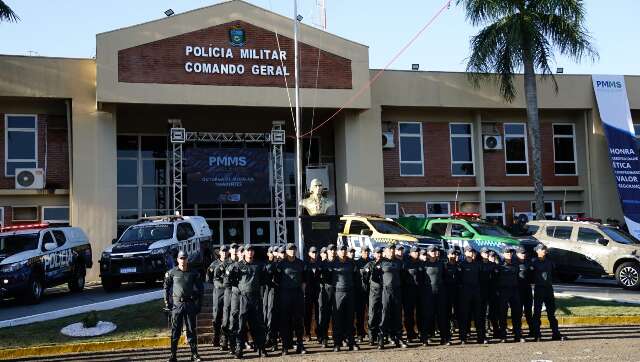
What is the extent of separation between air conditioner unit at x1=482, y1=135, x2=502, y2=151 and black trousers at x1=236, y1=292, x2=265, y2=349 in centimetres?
1890

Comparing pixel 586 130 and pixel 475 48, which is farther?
pixel 586 130

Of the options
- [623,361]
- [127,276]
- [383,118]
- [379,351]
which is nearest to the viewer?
[623,361]

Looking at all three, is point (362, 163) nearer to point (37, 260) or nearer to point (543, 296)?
point (37, 260)

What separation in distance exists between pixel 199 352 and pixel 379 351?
3.11 m

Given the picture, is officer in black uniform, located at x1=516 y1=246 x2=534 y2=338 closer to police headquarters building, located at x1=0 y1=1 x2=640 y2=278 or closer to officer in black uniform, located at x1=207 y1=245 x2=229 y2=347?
officer in black uniform, located at x1=207 y1=245 x2=229 y2=347

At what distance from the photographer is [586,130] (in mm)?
29516

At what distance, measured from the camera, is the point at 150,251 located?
17.8 metres

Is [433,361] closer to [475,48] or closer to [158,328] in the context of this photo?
[158,328]

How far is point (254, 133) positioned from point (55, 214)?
754 centimetres

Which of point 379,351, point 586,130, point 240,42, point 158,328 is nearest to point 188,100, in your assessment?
point 240,42

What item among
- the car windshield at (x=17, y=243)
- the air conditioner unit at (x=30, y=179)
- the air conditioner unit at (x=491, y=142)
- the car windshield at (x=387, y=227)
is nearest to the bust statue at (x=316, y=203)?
the car windshield at (x=387, y=227)

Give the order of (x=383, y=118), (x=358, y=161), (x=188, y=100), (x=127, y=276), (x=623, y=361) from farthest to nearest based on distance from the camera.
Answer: (x=383, y=118) → (x=358, y=161) → (x=188, y=100) → (x=127, y=276) → (x=623, y=361)

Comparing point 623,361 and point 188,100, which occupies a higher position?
point 188,100

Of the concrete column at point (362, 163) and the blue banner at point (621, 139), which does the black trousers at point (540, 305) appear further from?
the blue banner at point (621, 139)
